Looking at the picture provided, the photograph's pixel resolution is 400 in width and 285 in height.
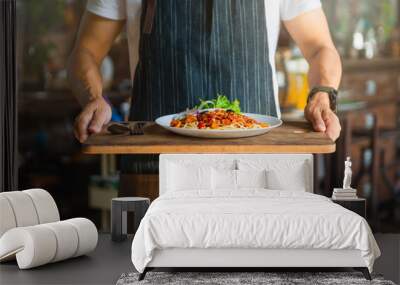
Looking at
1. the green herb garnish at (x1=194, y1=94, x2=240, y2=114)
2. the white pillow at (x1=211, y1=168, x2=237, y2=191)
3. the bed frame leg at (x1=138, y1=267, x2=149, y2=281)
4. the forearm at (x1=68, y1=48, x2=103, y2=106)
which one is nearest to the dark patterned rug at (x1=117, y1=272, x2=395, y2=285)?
the bed frame leg at (x1=138, y1=267, x2=149, y2=281)

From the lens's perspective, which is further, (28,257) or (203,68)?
(203,68)

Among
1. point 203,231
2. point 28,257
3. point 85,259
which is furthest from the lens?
point 85,259

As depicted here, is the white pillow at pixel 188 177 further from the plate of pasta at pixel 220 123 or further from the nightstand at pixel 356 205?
the nightstand at pixel 356 205

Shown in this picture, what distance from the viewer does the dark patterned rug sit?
451 cm

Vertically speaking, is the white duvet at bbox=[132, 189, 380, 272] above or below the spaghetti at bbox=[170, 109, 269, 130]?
below

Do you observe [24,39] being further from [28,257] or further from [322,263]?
[322,263]

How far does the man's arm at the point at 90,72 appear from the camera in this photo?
6164 millimetres

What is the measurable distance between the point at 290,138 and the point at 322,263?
1.60m

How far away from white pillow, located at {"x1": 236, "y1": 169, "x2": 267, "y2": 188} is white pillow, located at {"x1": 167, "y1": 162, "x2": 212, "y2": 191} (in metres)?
0.22

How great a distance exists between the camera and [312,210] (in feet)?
15.1

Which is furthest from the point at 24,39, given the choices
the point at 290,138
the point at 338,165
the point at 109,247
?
the point at 338,165

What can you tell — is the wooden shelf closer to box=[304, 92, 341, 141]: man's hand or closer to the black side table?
box=[304, 92, 341, 141]: man's hand

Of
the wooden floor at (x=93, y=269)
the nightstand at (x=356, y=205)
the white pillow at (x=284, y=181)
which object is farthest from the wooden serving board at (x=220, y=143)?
the wooden floor at (x=93, y=269)

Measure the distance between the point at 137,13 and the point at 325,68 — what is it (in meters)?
1.57
